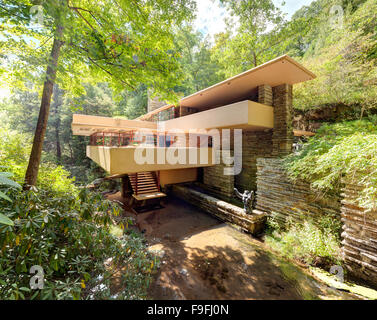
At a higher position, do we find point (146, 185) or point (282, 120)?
point (282, 120)

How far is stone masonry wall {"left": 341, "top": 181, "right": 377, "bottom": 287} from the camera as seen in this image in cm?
327

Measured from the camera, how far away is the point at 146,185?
998 centimetres

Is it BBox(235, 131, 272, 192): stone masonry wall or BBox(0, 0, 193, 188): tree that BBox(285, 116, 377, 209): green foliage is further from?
BBox(0, 0, 193, 188): tree

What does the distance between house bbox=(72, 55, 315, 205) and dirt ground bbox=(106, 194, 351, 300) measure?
311 cm

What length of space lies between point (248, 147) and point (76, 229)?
8984 mm

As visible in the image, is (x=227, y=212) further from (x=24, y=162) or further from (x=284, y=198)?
(x=24, y=162)

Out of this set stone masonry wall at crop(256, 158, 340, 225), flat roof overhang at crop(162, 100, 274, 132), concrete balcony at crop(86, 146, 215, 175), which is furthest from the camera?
flat roof overhang at crop(162, 100, 274, 132)

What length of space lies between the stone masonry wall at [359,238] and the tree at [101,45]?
5.96 metres

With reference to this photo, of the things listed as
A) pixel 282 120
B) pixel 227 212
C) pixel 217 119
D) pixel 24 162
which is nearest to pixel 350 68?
pixel 282 120

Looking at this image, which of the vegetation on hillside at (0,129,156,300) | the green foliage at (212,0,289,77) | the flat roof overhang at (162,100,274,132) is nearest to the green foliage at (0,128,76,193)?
the vegetation on hillside at (0,129,156,300)

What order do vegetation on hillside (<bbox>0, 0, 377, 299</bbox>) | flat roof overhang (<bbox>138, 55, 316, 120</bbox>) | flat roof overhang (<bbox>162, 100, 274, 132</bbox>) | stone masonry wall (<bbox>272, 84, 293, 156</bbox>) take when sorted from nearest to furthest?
1. vegetation on hillside (<bbox>0, 0, 377, 299</bbox>)
2. flat roof overhang (<bbox>138, 55, 316, 120</bbox>)
3. flat roof overhang (<bbox>162, 100, 274, 132</bbox>)
4. stone masonry wall (<bbox>272, 84, 293, 156</bbox>)

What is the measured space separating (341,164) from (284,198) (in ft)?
7.19

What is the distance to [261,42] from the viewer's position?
1148cm
